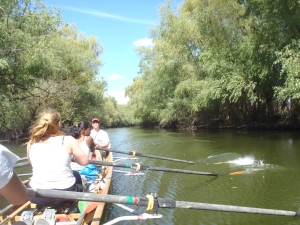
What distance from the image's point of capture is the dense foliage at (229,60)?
13305 mm

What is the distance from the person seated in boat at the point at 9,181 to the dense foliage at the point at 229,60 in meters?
11.8

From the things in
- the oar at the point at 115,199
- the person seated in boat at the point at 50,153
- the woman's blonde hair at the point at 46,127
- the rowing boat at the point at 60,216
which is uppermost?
the woman's blonde hair at the point at 46,127

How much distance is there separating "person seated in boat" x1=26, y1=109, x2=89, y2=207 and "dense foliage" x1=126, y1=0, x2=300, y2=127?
1069 centimetres

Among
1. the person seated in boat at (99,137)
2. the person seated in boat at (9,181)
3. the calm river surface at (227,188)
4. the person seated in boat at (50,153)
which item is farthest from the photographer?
the person seated in boat at (99,137)

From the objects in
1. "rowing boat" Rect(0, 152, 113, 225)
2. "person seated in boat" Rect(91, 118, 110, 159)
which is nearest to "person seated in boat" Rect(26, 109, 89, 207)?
"rowing boat" Rect(0, 152, 113, 225)

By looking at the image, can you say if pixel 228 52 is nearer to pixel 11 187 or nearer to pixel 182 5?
pixel 182 5

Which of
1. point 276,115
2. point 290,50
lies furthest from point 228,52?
point 276,115

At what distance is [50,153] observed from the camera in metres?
3.03

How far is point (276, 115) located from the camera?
21328mm

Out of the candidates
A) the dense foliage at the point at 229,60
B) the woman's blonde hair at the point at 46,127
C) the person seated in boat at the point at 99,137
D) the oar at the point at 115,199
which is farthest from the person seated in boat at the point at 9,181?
the dense foliage at the point at 229,60

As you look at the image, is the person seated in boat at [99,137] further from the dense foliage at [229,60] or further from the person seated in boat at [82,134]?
the dense foliage at [229,60]

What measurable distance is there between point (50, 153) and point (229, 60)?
15.8 metres

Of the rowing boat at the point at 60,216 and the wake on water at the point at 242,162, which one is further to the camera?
the wake on water at the point at 242,162

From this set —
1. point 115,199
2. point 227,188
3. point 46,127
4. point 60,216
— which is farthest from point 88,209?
point 227,188
